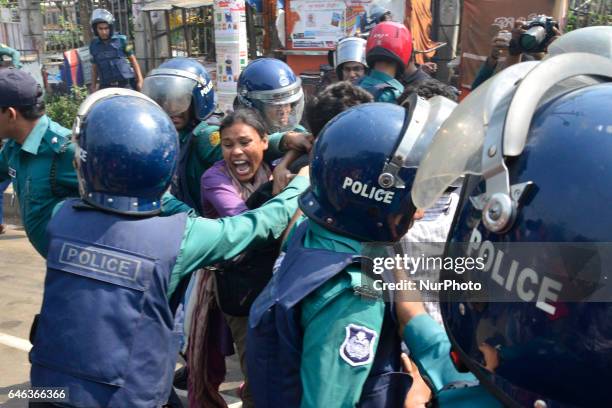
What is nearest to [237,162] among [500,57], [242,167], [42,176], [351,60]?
[242,167]

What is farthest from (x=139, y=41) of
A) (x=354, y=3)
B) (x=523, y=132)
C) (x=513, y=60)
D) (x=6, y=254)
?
(x=523, y=132)

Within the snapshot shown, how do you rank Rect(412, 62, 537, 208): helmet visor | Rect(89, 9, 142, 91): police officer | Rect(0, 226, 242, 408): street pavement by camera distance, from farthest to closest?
Rect(89, 9, 142, 91): police officer < Rect(0, 226, 242, 408): street pavement < Rect(412, 62, 537, 208): helmet visor

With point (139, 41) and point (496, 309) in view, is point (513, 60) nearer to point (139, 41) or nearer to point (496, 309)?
point (496, 309)

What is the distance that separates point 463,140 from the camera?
1078 millimetres

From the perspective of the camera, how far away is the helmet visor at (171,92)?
9.88ft

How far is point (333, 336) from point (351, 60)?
345 centimetres

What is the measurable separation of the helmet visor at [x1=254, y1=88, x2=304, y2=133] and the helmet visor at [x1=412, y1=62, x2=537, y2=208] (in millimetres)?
1891

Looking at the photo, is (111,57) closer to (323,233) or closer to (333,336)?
(323,233)

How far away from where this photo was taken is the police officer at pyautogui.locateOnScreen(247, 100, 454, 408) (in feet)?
4.48

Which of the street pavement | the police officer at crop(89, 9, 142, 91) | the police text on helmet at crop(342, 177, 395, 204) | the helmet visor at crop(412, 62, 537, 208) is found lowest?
the street pavement

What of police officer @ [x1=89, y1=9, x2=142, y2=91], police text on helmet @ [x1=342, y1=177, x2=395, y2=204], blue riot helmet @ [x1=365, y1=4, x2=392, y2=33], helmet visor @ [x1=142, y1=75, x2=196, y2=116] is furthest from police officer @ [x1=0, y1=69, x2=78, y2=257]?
police officer @ [x1=89, y1=9, x2=142, y2=91]

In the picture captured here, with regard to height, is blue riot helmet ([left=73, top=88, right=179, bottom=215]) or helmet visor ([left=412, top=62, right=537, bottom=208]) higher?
helmet visor ([left=412, top=62, right=537, bottom=208])

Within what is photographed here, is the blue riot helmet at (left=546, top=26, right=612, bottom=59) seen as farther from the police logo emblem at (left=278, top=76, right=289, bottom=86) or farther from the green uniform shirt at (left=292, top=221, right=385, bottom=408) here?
the green uniform shirt at (left=292, top=221, right=385, bottom=408)

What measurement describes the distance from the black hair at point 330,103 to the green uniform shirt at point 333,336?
91 centimetres
